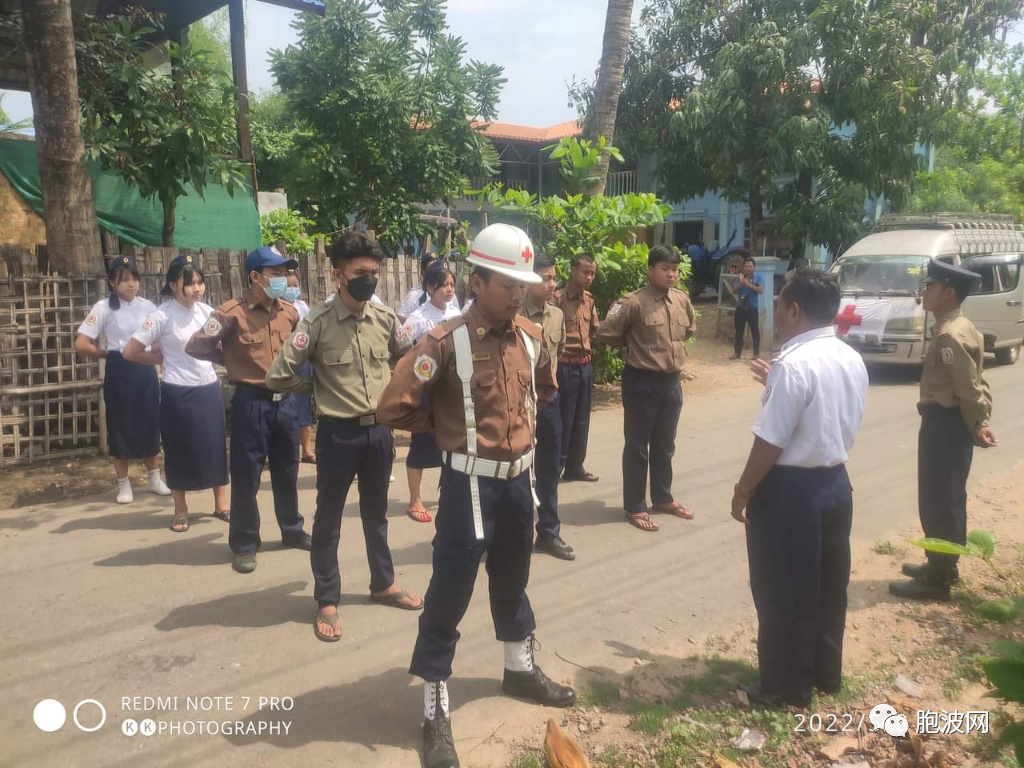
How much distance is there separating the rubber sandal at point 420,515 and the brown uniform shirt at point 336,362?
174cm

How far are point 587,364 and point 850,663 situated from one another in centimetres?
287

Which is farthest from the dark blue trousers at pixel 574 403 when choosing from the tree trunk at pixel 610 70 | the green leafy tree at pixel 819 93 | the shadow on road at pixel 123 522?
the green leafy tree at pixel 819 93

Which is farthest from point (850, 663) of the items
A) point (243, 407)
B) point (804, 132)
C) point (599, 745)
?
point (804, 132)

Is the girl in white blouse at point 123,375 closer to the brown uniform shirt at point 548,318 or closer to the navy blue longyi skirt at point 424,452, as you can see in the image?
the navy blue longyi skirt at point 424,452

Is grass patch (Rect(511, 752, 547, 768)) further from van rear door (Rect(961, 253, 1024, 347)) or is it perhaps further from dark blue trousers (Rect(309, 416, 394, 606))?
van rear door (Rect(961, 253, 1024, 347))

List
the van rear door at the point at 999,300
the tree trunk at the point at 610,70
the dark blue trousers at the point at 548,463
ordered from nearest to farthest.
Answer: the dark blue trousers at the point at 548,463
the tree trunk at the point at 610,70
the van rear door at the point at 999,300

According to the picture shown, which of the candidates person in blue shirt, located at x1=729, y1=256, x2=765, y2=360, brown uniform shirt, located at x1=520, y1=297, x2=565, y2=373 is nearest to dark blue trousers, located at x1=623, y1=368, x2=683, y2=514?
brown uniform shirt, located at x1=520, y1=297, x2=565, y2=373

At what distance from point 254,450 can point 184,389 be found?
2.77 feet

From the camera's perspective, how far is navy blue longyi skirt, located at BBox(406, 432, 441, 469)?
5539mm

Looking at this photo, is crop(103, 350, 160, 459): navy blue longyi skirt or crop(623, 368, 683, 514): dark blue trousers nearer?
crop(623, 368, 683, 514): dark blue trousers

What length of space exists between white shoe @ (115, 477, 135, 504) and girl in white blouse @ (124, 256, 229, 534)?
0.96 meters

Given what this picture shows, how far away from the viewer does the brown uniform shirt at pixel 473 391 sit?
3033 mm

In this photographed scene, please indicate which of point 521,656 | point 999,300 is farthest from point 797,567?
point 999,300

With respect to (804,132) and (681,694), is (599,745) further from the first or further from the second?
(804,132)
